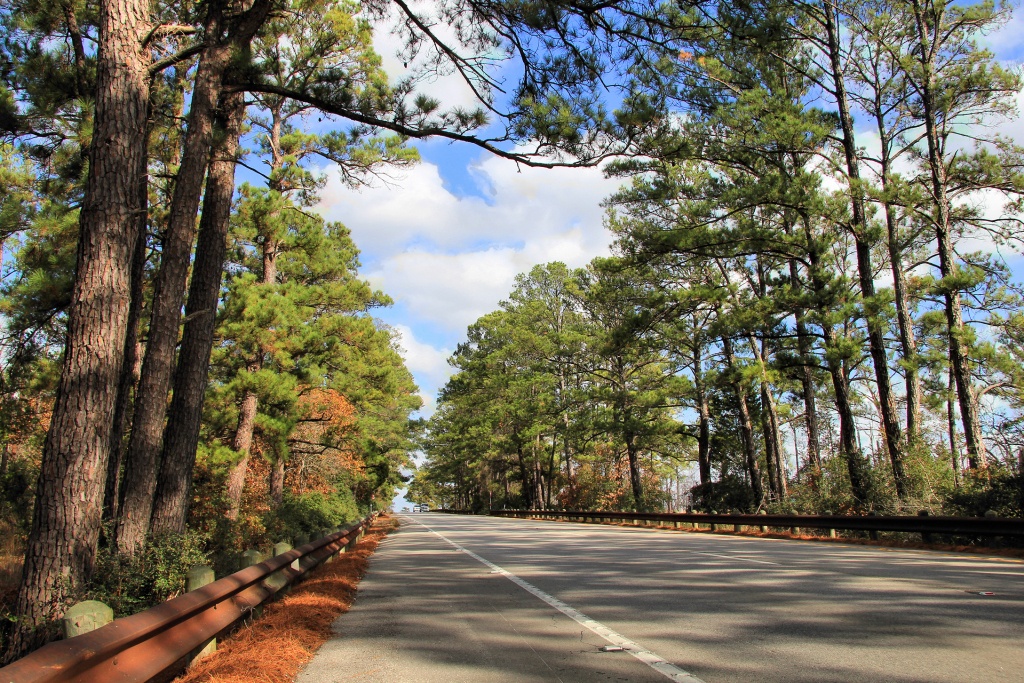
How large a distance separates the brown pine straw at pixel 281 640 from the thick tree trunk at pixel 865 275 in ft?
47.4

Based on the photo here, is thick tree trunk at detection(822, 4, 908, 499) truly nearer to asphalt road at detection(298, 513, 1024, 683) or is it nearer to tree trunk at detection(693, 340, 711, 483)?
asphalt road at detection(298, 513, 1024, 683)

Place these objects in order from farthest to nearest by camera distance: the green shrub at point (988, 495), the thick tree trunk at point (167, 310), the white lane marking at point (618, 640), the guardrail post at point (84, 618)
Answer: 1. the green shrub at point (988, 495)
2. the thick tree trunk at point (167, 310)
3. the white lane marking at point (618, 640)
4. the guardrail post at point (84, 618)

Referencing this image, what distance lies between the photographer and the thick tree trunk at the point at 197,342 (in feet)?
28.0

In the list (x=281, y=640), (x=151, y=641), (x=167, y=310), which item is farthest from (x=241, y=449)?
(x=151, y=641)

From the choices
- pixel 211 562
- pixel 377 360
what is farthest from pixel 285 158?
pixel 211 562

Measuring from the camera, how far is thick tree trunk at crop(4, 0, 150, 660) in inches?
221

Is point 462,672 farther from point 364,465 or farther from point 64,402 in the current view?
point 364,465

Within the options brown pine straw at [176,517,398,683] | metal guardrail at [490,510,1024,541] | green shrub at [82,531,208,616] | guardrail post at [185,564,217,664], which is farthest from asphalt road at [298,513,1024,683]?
green shrub at [82,531,208,616]

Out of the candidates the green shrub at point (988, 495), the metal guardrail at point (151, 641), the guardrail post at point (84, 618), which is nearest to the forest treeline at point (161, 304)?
the metal guardrail at point (151, 641)

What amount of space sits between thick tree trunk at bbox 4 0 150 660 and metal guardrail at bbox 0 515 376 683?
1328mm

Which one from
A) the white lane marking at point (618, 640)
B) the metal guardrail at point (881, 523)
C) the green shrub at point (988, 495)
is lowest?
the white lane marking at point (618, 640)

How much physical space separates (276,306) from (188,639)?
42.6 feet

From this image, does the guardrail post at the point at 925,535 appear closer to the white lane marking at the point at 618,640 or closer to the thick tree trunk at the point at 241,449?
the white lane marking at the point at 618,640

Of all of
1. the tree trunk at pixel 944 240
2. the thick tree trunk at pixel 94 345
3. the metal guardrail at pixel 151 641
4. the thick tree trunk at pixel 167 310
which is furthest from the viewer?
the tree trunk at pixel 944 240
